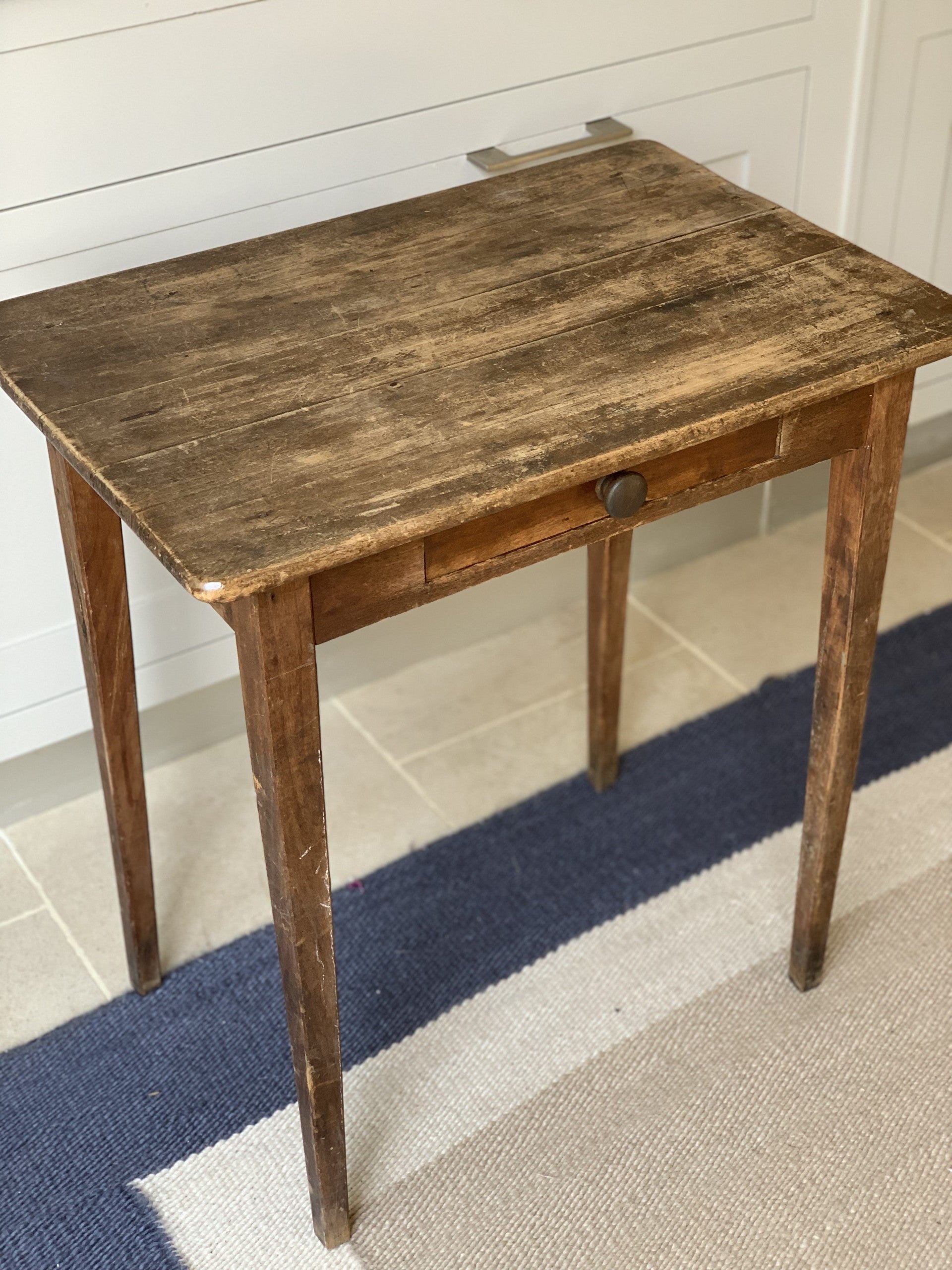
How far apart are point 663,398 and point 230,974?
87 centimetres

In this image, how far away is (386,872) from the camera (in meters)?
1.75

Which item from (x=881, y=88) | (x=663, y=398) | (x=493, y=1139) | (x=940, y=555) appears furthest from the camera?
(x=940, y=555)

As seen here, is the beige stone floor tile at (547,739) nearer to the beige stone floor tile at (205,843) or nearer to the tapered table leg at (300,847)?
the beige stone floor tile at (205,843)

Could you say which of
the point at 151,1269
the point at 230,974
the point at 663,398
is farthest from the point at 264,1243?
the point at 663,398

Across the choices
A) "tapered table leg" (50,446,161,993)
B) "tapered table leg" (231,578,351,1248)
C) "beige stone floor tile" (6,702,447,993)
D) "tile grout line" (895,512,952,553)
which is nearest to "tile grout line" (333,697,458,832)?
"beige stone floor tile" (6,702,447,993)

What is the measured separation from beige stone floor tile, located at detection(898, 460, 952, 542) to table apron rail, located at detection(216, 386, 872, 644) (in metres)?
1.15

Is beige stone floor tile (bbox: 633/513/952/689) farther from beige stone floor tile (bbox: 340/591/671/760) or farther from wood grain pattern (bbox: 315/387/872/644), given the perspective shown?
wood grain pattern (bbox: 315/387/872/644)

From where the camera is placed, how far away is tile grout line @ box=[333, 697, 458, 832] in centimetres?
184

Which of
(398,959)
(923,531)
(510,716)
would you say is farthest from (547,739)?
(923,531)

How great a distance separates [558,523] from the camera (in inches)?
44.1

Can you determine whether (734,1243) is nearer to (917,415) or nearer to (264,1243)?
(264,1243)

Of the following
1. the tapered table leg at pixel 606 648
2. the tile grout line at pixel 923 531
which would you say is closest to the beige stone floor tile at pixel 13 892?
the tapered table leg at pixel 606 648

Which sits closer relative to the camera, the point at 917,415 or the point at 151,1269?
the point at 151,1269

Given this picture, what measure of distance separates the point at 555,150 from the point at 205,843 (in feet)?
3.05
